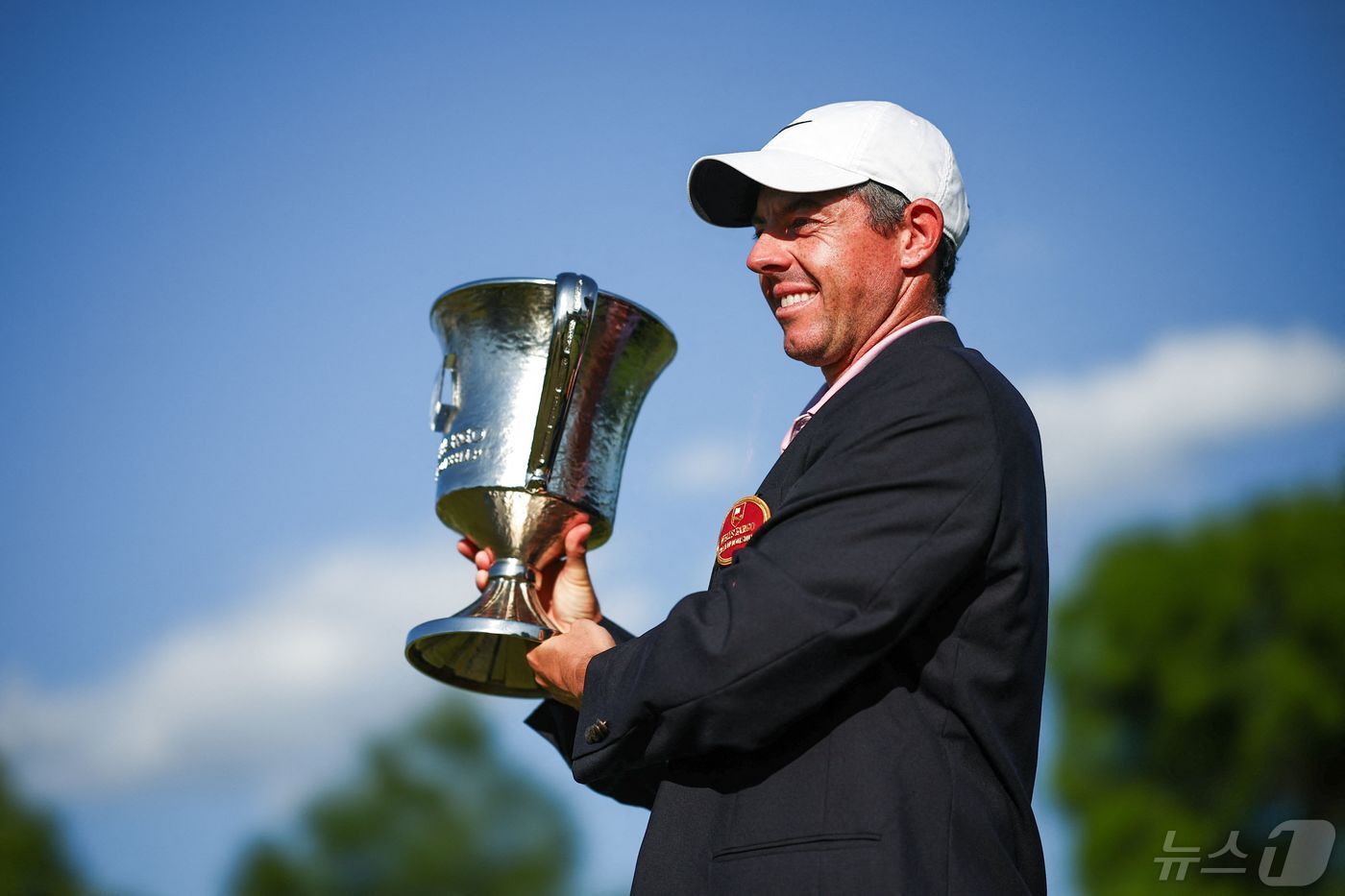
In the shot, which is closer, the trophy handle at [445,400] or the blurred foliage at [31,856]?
the trophy handle at [445,400]

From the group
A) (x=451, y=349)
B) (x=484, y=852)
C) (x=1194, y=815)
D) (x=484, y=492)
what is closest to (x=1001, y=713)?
(x=484, y=492)

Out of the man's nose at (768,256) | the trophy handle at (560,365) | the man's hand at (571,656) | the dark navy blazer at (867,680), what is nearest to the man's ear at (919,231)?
the man's nose at (768,256)

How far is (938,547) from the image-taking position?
2.66m

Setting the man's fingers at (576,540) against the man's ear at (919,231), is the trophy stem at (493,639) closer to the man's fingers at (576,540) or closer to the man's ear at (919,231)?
the man's fingers at (576,540)

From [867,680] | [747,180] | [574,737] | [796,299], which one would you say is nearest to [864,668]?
[867,680]

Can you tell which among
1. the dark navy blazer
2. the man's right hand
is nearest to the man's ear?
the dark navy blazer

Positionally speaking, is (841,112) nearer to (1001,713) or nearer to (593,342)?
(593,342)

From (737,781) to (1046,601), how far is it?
0.72 m

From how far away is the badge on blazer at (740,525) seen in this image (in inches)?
120

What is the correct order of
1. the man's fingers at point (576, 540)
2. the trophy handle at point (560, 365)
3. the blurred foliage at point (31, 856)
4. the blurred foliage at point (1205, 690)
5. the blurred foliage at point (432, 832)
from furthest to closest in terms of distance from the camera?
the blurred foliage at point (432, 832), the blurred foliage at point (1205, 690), the blurred foliage at point (31, 856), the man's fingers at point (576, 540), the trophy handle at point (560, 365)

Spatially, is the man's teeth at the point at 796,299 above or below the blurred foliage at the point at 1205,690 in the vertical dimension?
below

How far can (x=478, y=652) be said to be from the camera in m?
3.98

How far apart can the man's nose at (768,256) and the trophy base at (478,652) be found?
3.65 ft

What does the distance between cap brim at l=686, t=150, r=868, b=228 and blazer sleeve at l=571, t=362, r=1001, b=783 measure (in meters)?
0.65
